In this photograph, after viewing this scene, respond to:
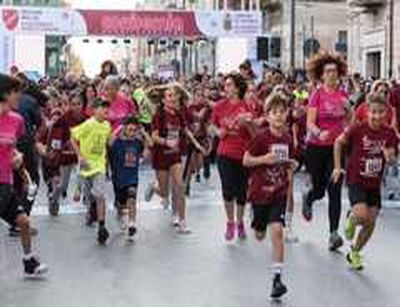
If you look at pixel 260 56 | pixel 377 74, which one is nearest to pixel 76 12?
pixel 260 56

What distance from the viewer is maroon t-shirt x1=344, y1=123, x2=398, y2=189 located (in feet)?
32.4

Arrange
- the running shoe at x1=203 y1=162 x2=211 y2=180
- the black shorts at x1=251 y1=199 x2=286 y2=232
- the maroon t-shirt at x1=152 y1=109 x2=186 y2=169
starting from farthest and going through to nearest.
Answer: the running shoe at x1=203 y1=162 x2=211 y2=180 < the maroon t-shirt at x1=152 y1=109 x2=186 y2=169 < the black shorts at x1=251 y1=199 x2=286 y2=232

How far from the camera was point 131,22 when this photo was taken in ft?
132

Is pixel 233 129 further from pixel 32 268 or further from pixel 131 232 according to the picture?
pixel 32 268

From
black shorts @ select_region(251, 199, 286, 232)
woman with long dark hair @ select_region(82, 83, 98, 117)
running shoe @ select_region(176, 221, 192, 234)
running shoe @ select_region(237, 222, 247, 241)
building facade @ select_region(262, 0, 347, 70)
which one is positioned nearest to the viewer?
black shorts @ select_region(251, 199, 286, 232)

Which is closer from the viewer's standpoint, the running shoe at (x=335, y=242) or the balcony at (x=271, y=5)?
the running shoe at (x=335, y=242)

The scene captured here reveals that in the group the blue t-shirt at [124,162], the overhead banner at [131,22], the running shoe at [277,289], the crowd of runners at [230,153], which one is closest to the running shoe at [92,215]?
the crowd of runners at [230,153]

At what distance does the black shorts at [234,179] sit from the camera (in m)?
12.0

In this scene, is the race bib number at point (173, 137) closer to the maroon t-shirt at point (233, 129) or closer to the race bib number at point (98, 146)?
the maroon t-shirt at point (233, 129)

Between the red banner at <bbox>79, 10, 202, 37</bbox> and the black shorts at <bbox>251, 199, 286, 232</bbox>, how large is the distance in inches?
1218

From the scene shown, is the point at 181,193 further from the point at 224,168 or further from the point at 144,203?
the point at 144,203

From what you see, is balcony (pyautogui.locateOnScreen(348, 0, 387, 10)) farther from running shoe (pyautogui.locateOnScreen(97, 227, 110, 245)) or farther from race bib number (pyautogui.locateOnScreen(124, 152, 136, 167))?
running shoe (pyautogui.locateOnScreen(97, 227, 110, 245))

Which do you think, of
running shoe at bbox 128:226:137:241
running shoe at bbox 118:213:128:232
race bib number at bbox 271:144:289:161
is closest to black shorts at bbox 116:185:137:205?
running shoe at bbox 118:213:128:232

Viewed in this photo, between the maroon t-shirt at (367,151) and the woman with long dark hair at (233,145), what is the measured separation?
6.82 feet
